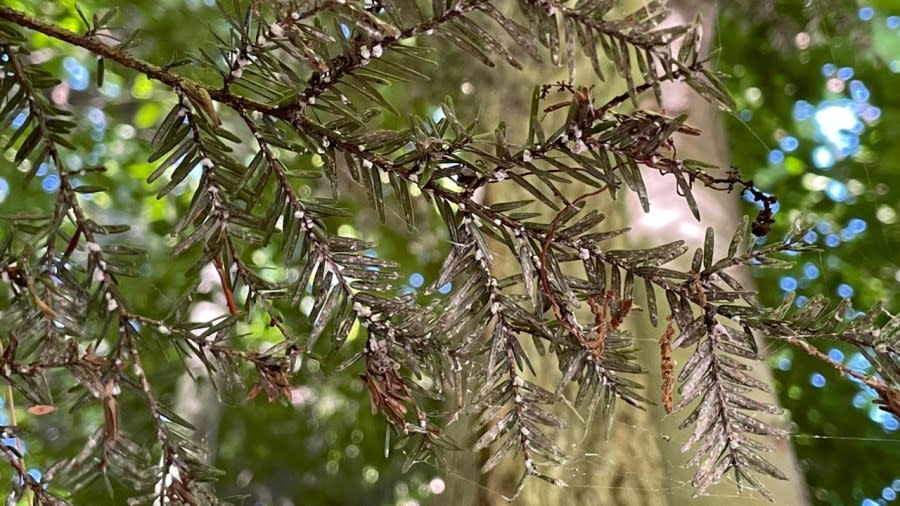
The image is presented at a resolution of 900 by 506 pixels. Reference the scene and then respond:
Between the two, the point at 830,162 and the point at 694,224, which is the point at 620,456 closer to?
the point at 694,224

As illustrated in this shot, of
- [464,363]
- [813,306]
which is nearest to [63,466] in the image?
[464,363]

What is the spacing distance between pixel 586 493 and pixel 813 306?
26cm

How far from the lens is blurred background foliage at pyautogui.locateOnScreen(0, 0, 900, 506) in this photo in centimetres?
72

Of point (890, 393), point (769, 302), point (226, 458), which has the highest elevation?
point (890, 393)

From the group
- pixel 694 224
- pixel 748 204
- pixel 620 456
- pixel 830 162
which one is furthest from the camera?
pixel 830 162

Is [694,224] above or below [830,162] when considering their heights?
above

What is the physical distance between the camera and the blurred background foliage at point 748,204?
2.37 feet

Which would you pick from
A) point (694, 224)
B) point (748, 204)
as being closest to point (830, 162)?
point (748, 204)

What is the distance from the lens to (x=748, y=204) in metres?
0.74

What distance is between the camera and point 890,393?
0.78 ft

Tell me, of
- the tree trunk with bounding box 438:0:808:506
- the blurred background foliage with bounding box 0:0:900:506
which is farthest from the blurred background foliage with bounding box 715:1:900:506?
the tree trunk with bounding box 438:0:808:506

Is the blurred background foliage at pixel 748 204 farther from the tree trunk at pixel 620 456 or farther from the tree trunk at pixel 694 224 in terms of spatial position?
the tree trunk at pixel 620 456

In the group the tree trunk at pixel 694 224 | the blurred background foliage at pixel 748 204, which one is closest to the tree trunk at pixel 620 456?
the tree trunk at pixel 694 224

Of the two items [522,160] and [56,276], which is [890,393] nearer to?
[522,160]
